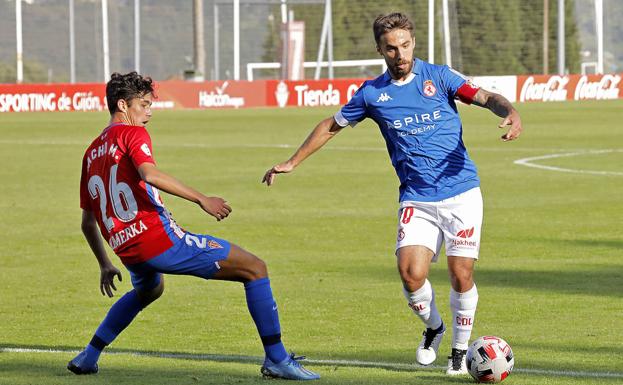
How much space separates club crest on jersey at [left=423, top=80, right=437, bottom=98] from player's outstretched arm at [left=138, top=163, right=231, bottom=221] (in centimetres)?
183

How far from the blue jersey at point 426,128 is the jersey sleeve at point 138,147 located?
1.69m

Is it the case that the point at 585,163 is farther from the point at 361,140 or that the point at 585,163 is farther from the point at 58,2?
the point at 58,2

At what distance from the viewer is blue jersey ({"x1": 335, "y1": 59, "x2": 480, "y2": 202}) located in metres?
8.87

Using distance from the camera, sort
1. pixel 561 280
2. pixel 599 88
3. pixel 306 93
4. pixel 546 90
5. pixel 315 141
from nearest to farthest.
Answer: pixel 315 141 → pixel 561 280 → pixel 306 93 → pixel 546 90 → pixel 599 88

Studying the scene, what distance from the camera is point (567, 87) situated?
194ft

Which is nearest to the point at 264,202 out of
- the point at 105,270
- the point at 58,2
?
the point at 105,270

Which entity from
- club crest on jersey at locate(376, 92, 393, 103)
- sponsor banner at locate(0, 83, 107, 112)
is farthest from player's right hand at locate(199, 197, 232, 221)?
sponsor banner at locate(0, 83, 107, 112)

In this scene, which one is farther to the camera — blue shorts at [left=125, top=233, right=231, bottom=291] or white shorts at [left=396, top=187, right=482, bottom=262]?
white shorts at [left=396, top=187, right=482, bottom=262]

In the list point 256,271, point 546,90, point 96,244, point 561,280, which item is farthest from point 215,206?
point 546,90

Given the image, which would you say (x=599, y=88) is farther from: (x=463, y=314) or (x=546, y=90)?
(x=463, y=314)

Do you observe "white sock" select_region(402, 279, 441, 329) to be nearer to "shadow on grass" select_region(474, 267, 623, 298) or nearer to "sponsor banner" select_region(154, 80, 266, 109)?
"shadow on grass" select_region(474, 267, 623, 298)

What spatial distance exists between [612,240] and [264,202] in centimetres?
651

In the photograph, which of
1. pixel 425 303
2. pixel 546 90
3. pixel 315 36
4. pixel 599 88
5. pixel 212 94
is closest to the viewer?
pixel 425 303

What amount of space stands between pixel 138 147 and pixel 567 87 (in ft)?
173
